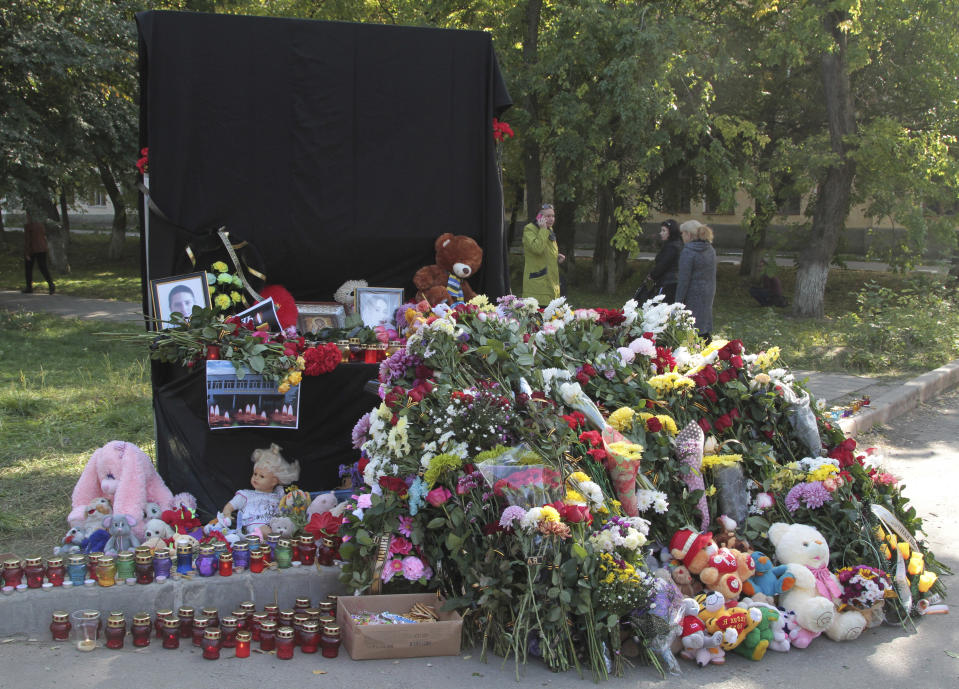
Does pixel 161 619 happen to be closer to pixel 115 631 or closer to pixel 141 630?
pixel 141 630

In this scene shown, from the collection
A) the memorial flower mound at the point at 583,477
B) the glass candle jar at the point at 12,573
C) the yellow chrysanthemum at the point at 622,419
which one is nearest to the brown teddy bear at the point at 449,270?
the memorial flower mound at the point at 583,477

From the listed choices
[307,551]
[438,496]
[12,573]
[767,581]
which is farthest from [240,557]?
[767,581]

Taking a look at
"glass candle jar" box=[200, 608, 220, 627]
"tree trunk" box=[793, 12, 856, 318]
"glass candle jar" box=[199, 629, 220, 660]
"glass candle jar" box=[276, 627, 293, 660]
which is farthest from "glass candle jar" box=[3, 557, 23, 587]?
"tree trunk" box=[793, 12, 856, 318]

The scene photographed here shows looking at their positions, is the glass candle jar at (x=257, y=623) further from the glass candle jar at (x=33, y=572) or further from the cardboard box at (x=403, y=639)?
the glass candle jar at (x=33, y=572)

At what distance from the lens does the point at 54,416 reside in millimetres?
7977

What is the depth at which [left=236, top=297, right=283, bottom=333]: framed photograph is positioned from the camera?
602 centimetres

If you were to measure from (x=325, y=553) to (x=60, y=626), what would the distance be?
1339 mm

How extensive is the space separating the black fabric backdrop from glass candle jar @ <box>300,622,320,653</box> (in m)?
1.76

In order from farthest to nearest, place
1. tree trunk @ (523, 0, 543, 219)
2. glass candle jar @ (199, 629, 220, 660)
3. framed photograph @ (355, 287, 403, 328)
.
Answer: tree trunk @ (523, 0, 543, 219), framed photograph @ (355, 287, 403, 328), glass candle jar @ (199, 629, 220, 660)

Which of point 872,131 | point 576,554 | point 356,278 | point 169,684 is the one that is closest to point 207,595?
point 169,684

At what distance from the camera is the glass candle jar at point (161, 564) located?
4.49m

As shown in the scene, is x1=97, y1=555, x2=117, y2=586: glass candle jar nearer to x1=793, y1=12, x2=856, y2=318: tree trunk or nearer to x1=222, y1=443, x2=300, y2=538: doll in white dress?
x1=222, y1=443, x2=300, y2=538: doll in white dress

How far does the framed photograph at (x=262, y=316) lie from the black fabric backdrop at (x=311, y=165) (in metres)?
0.58

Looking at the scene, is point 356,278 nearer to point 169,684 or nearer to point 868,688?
point 169,684
